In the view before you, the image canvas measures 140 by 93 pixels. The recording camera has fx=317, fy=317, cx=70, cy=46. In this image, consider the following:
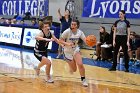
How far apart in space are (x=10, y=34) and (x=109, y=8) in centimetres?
611

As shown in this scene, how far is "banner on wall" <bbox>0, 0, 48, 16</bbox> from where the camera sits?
22266 millimetres

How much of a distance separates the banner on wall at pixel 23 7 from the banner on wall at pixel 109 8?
4346 millimetres

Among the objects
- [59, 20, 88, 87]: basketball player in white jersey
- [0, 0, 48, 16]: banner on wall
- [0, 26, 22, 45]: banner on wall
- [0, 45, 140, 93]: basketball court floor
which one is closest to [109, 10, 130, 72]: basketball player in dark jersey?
[0, 45, 140, 93]: basketball court floor

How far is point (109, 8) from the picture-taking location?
56.8 ft

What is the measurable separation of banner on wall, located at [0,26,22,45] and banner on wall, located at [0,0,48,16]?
356 centimetres

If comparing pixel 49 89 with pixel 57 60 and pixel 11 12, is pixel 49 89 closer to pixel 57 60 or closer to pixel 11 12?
pixel 57 60

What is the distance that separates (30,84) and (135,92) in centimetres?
272

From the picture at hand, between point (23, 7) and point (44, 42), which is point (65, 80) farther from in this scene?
point (23, 7)

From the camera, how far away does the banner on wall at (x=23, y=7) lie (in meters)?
22.3

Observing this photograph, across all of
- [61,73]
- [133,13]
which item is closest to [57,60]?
[61,73]

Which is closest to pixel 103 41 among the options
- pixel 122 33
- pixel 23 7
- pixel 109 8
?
pixel 122 33

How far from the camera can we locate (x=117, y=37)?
430 inches

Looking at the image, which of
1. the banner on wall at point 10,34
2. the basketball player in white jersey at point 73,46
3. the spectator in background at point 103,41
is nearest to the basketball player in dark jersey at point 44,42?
the basketball player in white jersey at point 73,46

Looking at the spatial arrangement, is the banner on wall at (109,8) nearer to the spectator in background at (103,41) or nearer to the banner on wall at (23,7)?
the spectator in background at (103,41)
